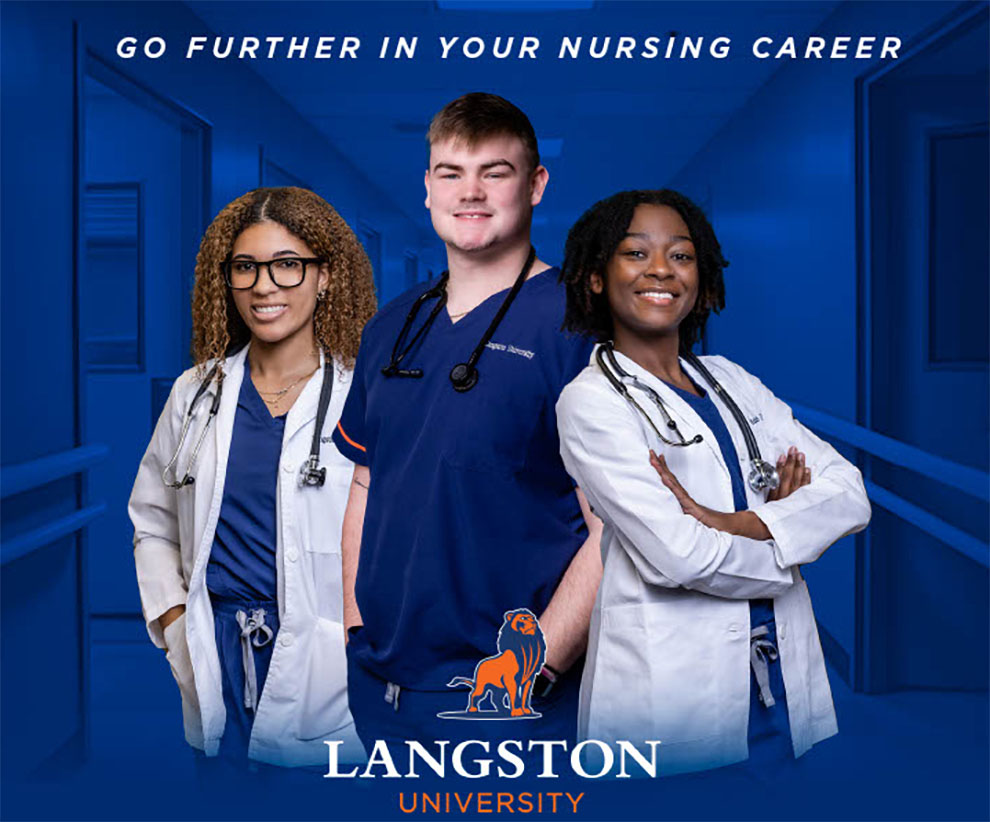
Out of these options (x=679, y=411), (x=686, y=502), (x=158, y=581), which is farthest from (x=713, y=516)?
(x=158, y=581)

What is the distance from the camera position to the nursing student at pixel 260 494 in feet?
5.23

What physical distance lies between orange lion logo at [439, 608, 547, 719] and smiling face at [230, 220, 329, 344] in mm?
602

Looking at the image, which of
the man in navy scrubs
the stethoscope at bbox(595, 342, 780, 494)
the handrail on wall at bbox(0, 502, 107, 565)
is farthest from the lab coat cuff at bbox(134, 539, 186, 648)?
the stethoscope at bbox(595, 342, 780, 494)

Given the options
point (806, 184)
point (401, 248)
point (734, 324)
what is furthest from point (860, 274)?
point (401, 248)

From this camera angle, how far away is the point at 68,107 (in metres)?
2.27

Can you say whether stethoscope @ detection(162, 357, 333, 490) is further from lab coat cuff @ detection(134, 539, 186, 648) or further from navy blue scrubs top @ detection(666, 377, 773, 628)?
navy blue scrubs top @ detection(666, 377, 773, 628)

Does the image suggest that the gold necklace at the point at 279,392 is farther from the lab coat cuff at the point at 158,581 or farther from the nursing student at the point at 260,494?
the lab coat cuff at the point at 158,581

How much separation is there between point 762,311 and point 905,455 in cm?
156

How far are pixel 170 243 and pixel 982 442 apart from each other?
2.34 m

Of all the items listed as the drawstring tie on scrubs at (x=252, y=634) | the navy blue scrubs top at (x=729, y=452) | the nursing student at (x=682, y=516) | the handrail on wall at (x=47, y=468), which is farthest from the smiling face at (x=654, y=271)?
the handrail on wall at (x=47, y=468)

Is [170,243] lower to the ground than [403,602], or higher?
higher

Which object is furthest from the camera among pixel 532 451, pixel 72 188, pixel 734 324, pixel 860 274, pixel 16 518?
pixel 734 324

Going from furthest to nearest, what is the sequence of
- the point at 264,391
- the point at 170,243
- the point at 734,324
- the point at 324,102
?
the point at 734,324 < the point at 324,102 < the point at 170,243 < the point at 264,391

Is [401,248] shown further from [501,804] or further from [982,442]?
[501,804]
